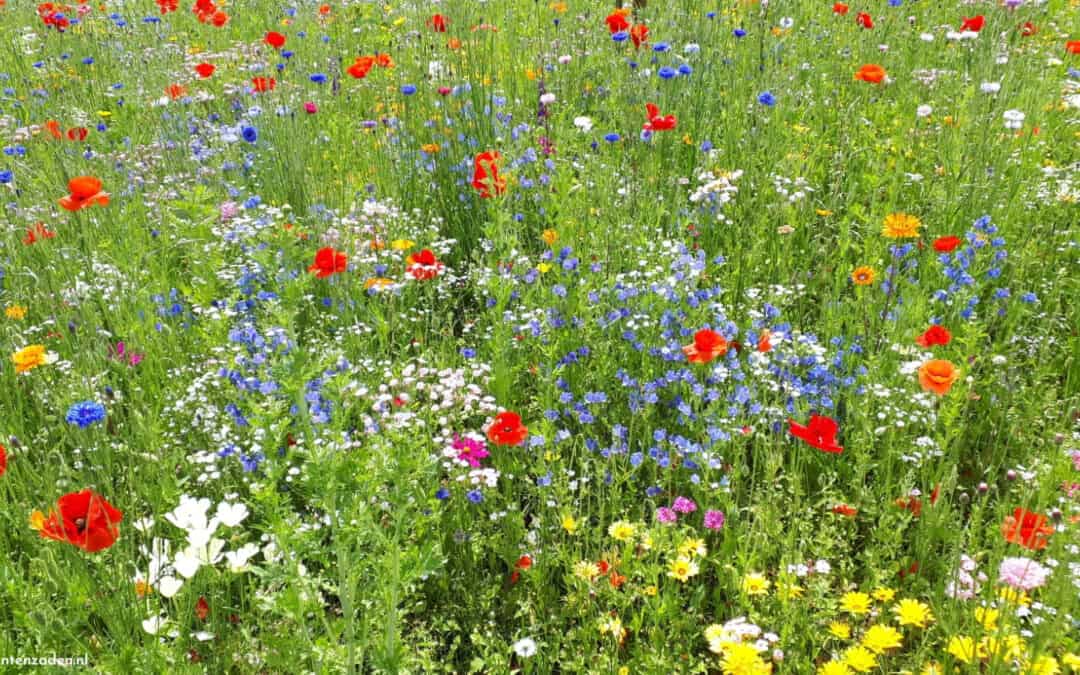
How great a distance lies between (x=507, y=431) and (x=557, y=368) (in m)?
0.33

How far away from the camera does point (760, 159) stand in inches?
141

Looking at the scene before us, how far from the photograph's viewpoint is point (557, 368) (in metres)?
2.32

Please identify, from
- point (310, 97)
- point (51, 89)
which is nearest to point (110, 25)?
point (51, 89)

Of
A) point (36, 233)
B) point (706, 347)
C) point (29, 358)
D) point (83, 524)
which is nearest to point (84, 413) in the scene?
point (83, 524)

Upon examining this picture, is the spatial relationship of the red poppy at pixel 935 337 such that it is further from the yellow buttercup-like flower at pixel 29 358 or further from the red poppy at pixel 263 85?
the red poppy at pixel 263 85

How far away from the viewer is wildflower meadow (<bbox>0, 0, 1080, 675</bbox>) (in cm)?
172

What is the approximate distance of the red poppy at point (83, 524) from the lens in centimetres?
139

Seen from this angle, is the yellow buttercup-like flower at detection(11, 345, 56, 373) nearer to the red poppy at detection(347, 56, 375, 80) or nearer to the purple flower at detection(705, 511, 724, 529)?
the purple flower at detection(705, 511, 724, 529)

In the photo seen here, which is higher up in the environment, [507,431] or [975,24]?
[975,24]

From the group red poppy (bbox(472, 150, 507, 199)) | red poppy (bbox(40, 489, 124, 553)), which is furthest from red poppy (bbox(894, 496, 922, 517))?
red poppy (bbox(40, 489, 124, 553))

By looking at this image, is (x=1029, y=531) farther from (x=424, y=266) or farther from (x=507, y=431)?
(x=424, y=266)

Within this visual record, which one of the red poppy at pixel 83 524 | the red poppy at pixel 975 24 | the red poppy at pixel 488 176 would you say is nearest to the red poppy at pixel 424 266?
the red poppy at pixel 488 176

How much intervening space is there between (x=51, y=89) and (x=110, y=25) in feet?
6.77

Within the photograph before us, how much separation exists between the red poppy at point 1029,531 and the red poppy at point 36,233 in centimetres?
315
